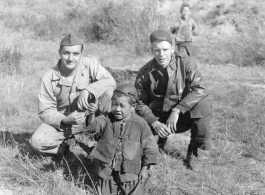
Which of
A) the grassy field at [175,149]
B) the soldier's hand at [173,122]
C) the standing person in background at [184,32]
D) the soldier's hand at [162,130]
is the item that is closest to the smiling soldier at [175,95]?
the soldier's hand at [173,122]

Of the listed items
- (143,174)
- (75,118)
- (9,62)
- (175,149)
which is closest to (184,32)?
(9,62)

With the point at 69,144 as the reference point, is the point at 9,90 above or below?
above

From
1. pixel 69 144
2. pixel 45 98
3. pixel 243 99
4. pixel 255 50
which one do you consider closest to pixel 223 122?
pixel 243 99

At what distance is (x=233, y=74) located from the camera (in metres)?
7.92

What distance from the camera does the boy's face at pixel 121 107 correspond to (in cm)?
288

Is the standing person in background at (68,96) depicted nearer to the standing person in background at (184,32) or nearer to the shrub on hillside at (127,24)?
the standing person in background at (184,32)

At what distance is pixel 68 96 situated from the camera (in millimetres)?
3707

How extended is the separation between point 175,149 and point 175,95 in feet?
2.69

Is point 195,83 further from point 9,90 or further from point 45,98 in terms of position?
point 9,90

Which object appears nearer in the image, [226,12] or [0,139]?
[0,139]

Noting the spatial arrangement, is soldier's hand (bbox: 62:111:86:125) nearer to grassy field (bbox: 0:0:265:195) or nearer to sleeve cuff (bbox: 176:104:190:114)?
grassy field (bbox: 0:0:265:195)

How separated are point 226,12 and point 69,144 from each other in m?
11.3

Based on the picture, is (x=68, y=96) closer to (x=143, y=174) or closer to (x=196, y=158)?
(x=143, y=174)

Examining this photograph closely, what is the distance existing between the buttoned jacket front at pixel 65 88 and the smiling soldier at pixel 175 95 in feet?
1.38
